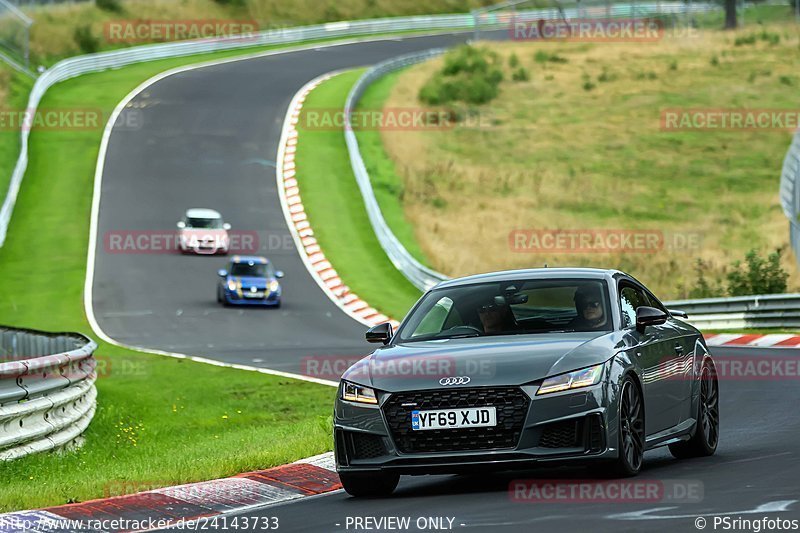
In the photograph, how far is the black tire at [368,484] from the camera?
33.3ft

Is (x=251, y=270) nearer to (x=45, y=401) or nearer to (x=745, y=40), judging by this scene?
(x=45, y=401)

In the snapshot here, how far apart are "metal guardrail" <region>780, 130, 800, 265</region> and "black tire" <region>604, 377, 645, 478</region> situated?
22336mm

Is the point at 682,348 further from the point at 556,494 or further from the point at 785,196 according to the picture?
the point at 785,196

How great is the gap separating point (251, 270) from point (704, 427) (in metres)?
26.3

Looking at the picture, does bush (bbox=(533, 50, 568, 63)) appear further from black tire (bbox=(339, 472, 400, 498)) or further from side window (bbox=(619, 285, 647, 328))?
black tire (bbox=(339, 472, 400, 498))

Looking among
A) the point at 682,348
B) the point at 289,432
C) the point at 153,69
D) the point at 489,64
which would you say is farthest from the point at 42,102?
the point at 682,348

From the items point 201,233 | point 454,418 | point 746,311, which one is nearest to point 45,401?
point 454,418

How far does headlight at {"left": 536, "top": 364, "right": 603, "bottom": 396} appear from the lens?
9.63 meters

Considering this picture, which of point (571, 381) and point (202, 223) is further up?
point (571, 381)

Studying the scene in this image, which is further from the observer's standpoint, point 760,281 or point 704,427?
point 760,281

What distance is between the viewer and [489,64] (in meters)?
75.4

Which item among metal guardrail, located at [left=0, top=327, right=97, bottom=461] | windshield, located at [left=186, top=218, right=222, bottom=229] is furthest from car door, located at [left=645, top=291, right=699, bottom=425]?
windshield, located at [left=186, top=218, right=222, bottom=229]

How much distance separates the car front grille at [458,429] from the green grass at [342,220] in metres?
26.3

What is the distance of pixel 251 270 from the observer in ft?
123
